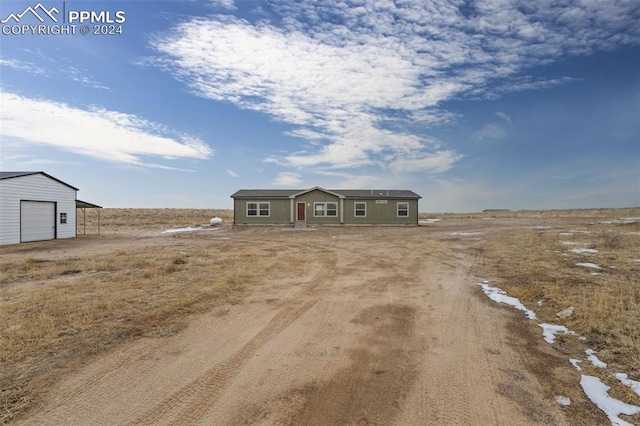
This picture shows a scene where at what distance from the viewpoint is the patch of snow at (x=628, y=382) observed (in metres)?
3.76

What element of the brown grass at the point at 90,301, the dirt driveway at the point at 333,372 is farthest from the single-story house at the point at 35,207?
the dirt driveway at the point at 333,372

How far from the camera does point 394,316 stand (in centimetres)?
621

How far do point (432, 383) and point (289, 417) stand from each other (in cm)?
173

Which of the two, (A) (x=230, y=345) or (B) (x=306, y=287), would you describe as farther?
(B) (x=306, y=287)

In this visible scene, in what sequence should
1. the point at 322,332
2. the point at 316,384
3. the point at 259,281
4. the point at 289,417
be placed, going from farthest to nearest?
1. the point at 259,281
2. the point at 322,332
3. the point at 316,384
4. the point at 289,417

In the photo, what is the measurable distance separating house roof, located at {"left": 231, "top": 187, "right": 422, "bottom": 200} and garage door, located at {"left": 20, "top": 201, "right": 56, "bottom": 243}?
13650mm

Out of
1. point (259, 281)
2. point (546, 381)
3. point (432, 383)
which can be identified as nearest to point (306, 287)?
point (259, 281)

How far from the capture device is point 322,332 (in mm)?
5391

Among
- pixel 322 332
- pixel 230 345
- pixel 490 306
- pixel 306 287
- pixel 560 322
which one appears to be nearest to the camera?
pixel 230 345

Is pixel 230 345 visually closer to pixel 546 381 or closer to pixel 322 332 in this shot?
pixel 322 332

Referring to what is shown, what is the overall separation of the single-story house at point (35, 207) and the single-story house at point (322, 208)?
1278cm

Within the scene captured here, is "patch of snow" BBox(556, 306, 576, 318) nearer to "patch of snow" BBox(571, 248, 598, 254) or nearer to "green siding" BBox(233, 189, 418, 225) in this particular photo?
"patch of snow" BBox(571, 248, 598, 254)

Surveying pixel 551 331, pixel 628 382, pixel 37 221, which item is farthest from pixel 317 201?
pixel 628 382

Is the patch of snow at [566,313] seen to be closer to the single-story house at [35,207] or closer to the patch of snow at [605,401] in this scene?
the patch of snow at [605,401]
